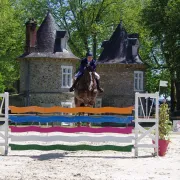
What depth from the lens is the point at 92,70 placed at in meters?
20.3

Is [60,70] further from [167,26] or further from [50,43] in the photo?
[167,26]

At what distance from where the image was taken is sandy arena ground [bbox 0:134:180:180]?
1017cm

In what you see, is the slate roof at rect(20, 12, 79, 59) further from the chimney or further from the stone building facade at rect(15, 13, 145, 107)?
the chimney

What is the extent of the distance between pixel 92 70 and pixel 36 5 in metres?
32.2

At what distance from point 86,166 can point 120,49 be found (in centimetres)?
3164

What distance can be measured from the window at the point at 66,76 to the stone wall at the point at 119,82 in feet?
12.3

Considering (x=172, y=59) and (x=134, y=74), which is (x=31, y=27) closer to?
(x=134, y=74)

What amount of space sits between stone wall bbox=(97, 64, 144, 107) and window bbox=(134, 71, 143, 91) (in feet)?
1.26

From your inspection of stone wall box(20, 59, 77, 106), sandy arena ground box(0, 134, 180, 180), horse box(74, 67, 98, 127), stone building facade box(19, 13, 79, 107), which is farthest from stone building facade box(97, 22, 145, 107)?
sandy arena ground box(0, 134, 180, 180)

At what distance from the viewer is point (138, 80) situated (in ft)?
138

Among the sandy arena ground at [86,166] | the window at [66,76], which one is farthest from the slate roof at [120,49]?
the sandy arena ground at [86,166]

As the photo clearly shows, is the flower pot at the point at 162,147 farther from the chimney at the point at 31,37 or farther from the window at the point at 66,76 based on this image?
the chimney at the point at 31,37

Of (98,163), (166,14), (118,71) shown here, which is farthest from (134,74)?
(98,163)

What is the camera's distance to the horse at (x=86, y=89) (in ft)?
70.4
